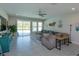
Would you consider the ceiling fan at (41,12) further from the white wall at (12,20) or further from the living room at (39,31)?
the white wall at (12,20)

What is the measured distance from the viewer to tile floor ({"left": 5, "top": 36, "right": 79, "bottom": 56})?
3.58 metres

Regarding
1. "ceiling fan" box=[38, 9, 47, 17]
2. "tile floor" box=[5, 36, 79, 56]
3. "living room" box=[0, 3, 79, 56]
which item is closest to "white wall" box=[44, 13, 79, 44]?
"living room" box=[0, 3, 79, 56]

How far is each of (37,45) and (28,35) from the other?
0.48 m

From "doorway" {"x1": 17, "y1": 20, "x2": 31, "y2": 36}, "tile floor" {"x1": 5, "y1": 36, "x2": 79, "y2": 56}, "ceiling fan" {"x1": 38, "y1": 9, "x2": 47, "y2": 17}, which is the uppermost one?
"ceiling fan" {"x1": 38, "y1": 9, "x2": 47, "y2": 17}

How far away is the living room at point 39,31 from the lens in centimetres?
349

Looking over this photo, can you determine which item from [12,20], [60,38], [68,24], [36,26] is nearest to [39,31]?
[36,26]

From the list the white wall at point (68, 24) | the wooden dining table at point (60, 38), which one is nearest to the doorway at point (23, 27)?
the white wall at point (68, 24)

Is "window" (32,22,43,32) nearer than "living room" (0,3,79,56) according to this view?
No

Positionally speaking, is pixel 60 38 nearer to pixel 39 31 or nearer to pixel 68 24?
pixel 68 24

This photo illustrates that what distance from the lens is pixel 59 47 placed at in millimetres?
4070

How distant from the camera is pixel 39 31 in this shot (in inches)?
155

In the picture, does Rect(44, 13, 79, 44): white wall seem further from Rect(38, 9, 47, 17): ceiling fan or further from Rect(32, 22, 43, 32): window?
Rect(38, 9, 47, 17): ceiling fan

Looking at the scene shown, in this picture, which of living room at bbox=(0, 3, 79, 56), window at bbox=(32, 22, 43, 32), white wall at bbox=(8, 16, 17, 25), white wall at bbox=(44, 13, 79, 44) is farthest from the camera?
white wall at bbox=(44, 13, 79, 44)

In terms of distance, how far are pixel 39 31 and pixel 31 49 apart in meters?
0.67
